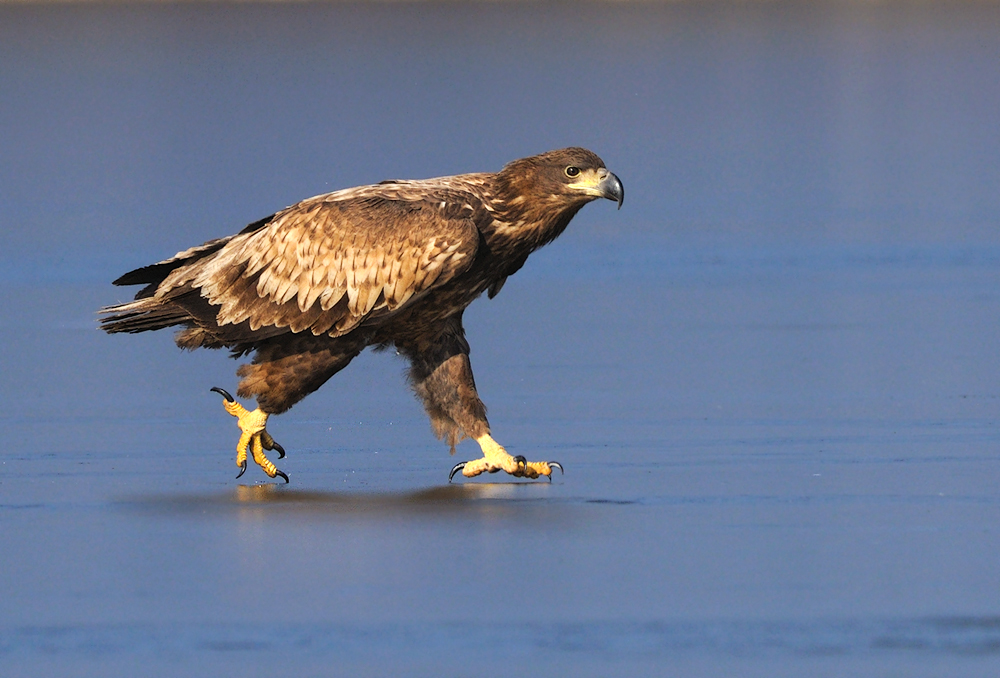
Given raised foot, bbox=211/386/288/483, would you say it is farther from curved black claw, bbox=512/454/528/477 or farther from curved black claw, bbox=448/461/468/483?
curved black claw, bbox=512/454/528/477

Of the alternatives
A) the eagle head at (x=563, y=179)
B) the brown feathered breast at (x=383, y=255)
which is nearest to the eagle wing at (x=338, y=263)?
the brown feathered breast at (x=383, y=255)

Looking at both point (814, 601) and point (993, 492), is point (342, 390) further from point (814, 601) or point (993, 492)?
point (814, 601)

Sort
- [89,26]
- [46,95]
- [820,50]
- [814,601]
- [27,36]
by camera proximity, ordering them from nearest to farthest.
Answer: [814,601]
[46,95]
[820,50]
[27,36]
[89,26]

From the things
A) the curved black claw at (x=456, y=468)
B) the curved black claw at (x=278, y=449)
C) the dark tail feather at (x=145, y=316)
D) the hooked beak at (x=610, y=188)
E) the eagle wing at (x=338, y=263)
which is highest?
the hooked beak at (x=610, y=188)

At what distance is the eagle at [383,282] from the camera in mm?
9953

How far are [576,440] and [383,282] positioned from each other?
1.30 m

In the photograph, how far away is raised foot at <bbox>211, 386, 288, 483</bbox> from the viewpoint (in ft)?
33.2

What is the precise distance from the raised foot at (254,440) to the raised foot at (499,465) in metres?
0.81

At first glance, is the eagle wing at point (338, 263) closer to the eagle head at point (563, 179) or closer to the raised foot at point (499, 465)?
the eagle head at point (563, 179)

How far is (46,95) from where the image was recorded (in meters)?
33.9

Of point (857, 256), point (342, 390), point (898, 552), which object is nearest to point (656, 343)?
point (342, 390)

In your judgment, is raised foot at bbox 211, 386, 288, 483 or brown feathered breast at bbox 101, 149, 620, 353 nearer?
brown feathered breast at bbox 101, 149, 620, 353

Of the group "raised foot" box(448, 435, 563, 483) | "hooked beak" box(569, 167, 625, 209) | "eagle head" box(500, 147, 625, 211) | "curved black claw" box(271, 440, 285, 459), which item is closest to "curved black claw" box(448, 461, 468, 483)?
"raised foot" box(448, 435, 563, 483)

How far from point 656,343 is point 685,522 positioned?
14.8 feet
